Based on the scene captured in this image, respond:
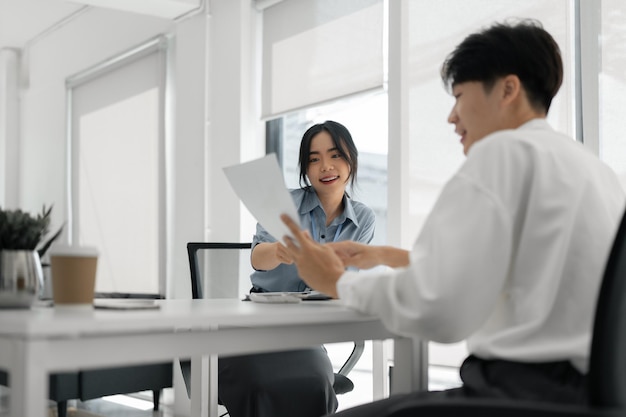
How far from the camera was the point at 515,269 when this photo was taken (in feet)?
4.01

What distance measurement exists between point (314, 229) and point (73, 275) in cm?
140

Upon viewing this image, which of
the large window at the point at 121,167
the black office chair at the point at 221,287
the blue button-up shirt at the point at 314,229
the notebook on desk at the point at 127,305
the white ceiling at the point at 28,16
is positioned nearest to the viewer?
the notebook on desk at the point at 127,305

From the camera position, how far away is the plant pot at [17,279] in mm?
1347

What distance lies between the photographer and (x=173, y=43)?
5090 millimetres

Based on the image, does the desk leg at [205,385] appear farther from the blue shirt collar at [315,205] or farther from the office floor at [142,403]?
the office floor at [142,403]

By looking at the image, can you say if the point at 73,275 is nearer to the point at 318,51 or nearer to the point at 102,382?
the point at 102,382

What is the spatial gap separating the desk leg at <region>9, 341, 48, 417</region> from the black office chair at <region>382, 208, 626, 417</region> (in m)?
0.59

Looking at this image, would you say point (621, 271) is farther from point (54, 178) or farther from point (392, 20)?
point (54, 178)

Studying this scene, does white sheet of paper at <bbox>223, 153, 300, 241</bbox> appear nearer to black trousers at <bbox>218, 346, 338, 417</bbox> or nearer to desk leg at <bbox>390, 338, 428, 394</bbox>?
desk leg at <bbox>390, 338, 428, 394</bbox>

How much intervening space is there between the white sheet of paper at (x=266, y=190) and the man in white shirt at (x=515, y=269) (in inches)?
10.1

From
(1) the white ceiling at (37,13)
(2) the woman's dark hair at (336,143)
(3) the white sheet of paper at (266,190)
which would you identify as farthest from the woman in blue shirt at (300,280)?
(1) the white ceiling at (37,13)

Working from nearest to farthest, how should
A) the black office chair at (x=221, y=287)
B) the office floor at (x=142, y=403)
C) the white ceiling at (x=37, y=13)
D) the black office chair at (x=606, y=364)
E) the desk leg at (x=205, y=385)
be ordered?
the black office chair at (x=606, y=364) < the desk leg at (x=205, y=385) < the black office chair at (x=221, y=287) < the office floor at (x=142, y=403) < the white ceiling at (x=37, y=13)

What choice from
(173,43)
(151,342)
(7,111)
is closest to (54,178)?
(7,111)

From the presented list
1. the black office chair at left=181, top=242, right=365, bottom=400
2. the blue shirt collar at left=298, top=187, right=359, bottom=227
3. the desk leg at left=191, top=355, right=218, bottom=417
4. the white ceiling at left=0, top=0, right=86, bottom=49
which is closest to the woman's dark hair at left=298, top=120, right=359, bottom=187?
the blue shirt collar at left=298, top=187, right=359, bottom=227
